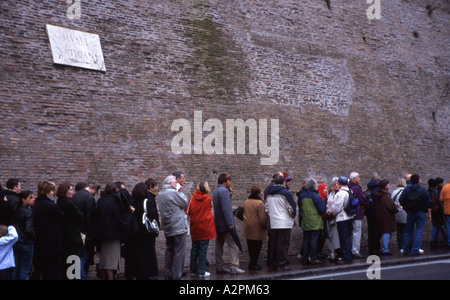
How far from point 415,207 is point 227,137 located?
4808 mm

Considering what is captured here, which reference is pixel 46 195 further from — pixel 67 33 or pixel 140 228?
pixel 67 33

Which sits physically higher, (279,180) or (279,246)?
(279,180)

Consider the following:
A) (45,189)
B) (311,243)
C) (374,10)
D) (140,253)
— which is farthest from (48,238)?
(374,10)

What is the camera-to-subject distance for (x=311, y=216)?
12414mm

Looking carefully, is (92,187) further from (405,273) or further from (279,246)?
(405,273)

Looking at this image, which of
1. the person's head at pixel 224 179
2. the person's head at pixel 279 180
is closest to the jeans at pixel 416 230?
the person's head at pixel 279 180

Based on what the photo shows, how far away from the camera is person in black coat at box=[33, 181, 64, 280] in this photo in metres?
8.65

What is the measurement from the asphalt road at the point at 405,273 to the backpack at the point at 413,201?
182 centimetres

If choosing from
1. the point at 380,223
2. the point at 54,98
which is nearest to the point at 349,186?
the point at 380,223

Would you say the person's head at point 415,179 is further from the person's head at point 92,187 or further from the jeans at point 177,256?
the person's head at point 92,187

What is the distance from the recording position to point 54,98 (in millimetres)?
11859

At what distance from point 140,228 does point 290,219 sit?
137 inches

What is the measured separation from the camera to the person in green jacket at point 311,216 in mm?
12398

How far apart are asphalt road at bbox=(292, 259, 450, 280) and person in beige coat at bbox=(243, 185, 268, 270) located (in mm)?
1358
